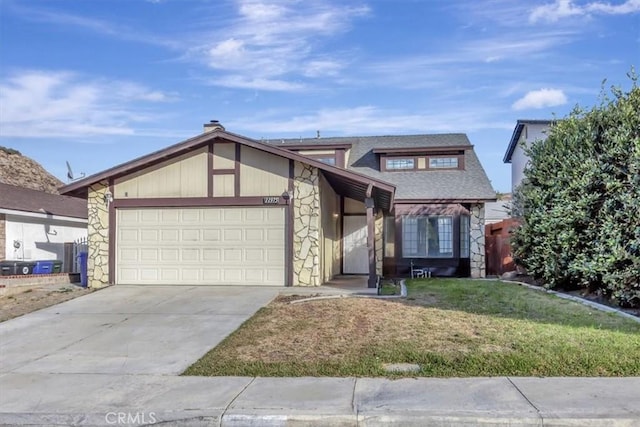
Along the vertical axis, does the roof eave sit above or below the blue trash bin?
above

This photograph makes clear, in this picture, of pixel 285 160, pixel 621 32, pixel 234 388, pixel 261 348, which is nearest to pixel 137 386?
pixel 234 388

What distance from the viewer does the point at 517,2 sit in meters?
10.8

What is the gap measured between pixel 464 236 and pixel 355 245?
386cm

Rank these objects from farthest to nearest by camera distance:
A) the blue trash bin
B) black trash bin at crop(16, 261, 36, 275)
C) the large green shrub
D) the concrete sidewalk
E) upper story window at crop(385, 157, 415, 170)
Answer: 1. upper story window at crop(385, 157, 415, 170)
2. black trash bin at crop(16, 261, 36, 275)
3. the blue trash bin
4. the large green shrub
5. the concrete sidewalk

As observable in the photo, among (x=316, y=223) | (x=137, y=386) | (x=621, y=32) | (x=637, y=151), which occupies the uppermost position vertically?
(x=621, y=32)

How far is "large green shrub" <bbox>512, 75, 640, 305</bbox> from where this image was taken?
8789mm

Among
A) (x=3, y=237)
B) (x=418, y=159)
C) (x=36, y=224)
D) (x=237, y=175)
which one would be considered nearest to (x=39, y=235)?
(x=36, y=224)

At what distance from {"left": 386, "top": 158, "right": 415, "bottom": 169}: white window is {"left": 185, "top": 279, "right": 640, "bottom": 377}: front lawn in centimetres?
997

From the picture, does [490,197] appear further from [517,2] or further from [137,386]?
[137,386]

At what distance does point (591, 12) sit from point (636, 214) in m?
5.06

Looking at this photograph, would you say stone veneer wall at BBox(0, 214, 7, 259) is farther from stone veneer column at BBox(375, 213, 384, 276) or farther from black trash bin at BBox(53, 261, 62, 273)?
stone veneer column at BBox(375, 213, 384, 276)

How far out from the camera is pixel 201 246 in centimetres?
1294

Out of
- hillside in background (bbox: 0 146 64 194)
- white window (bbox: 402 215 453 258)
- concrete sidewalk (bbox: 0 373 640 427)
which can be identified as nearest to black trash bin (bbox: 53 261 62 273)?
concrete sidewalk (bbox: 0 373 640 427)

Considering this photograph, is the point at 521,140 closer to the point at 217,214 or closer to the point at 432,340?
the point at 217,214
